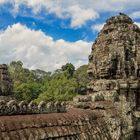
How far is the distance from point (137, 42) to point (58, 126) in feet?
39.7

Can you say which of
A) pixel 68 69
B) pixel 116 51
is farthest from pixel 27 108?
pixel 68 69

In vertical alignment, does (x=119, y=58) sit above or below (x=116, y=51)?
below

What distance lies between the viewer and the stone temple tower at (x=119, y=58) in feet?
60.5

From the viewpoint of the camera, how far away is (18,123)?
7.76 m

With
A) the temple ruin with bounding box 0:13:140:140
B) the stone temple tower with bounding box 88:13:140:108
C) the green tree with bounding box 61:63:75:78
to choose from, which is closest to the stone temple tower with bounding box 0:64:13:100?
the temple ruin with bounding box 0:13:140:140

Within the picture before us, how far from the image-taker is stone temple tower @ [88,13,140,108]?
60.5 feet

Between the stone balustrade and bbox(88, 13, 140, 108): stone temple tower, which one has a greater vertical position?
bbox(88, 13, 140, 108): stone temple tower

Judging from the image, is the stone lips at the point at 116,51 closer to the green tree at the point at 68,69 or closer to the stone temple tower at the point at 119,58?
the stone temple tower at the point at 119,58

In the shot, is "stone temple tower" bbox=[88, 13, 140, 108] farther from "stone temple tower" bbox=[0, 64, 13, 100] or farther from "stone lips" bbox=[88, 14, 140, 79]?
"stone temple tower" bbox=[0, 64, 13, 100]

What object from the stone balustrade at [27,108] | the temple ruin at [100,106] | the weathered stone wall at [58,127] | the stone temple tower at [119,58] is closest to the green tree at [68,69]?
the temple ruin at [100,106]

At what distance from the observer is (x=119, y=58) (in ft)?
62.5

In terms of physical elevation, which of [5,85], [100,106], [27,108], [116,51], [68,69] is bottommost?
[100,106]

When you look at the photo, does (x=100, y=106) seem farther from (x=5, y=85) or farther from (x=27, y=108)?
(x=5, y=85)

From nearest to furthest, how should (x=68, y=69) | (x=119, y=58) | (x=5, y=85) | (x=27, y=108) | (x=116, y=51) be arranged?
(x=27, y=108) → (x=5, y=85) → (x=119, y=58) → (x=116, y=51) → (x=68, y=69)
